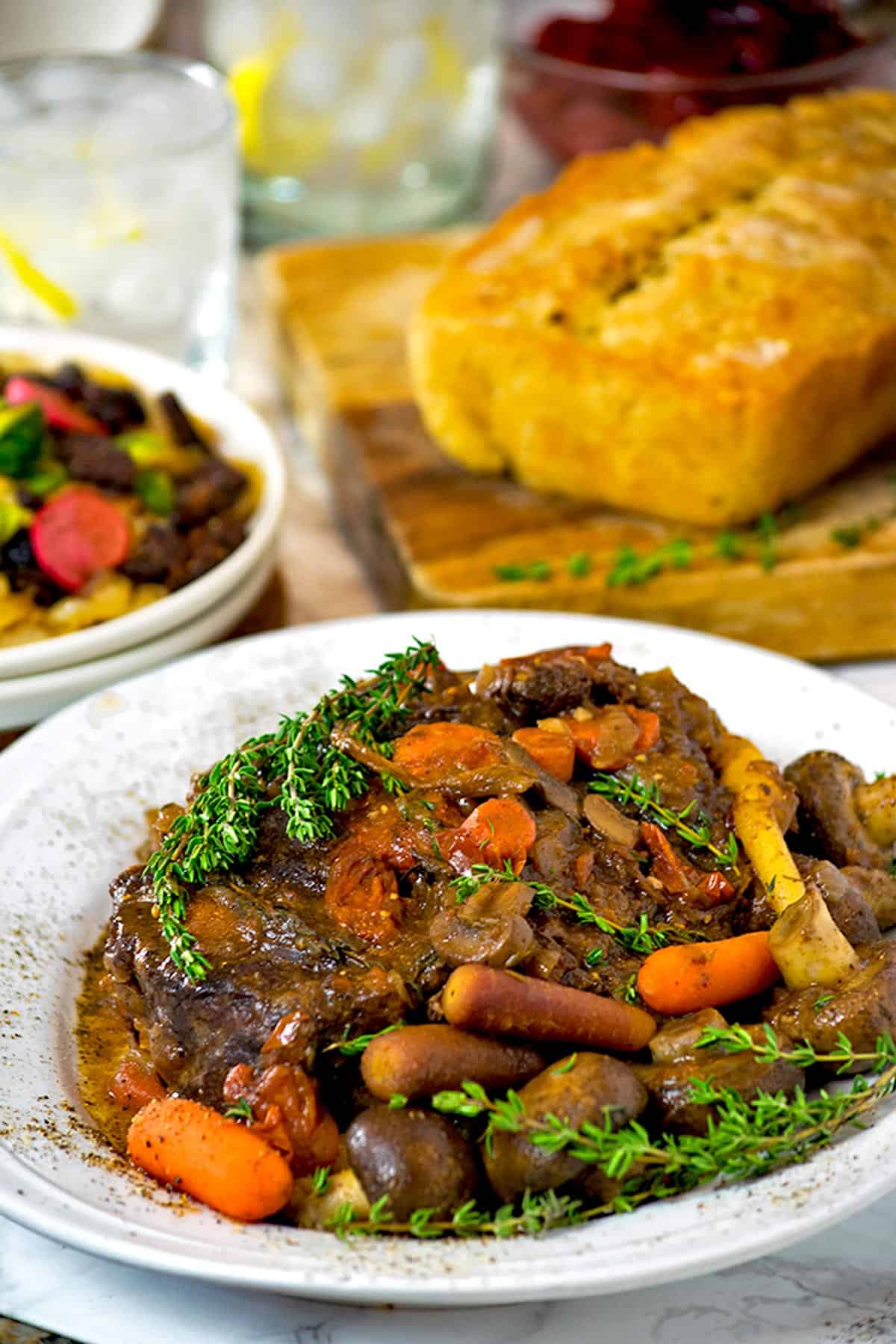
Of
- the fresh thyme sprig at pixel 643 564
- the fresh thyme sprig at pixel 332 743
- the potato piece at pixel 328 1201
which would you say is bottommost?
the fresh thyme sprig at pixel 643 564

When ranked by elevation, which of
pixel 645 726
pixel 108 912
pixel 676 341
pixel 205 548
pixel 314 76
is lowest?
pixel 108 912

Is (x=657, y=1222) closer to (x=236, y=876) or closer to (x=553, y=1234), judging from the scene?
(x=553, y=1234)

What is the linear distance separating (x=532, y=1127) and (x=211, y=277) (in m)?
2.83

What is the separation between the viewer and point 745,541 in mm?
3545

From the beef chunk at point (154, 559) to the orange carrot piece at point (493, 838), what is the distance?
1.22 metres

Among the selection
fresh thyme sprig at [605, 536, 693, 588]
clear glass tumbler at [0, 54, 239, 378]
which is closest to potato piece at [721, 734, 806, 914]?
fresh thyme sprig at [605, 536, 693, 588]

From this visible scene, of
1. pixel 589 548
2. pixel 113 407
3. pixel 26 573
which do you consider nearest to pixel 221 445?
pixel 113 407

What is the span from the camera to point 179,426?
358 cm

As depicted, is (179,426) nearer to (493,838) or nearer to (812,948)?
(493,838)

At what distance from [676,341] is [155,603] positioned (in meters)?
1.27

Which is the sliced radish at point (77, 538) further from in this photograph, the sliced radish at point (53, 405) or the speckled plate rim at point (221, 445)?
the sliced radish at point (53, 405)

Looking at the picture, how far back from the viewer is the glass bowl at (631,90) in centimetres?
467

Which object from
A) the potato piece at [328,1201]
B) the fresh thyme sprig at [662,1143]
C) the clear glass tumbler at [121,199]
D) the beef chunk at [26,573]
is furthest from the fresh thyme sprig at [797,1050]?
the clear glass tumbler at [121,199]

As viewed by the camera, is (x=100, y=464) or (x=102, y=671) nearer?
(x=102, y=671)
